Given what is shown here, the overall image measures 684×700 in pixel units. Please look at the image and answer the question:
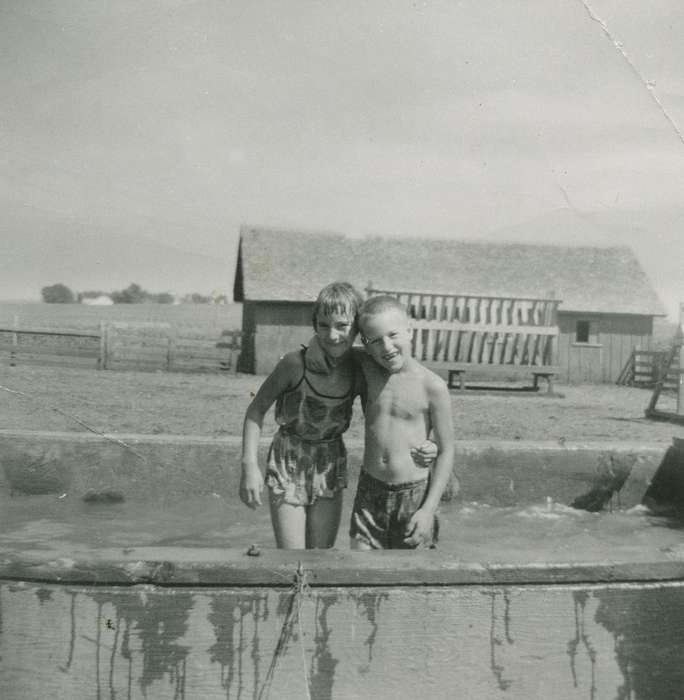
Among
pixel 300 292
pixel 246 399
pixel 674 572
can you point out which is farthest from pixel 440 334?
pixel 674 572

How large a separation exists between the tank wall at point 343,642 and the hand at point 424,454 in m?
0.86

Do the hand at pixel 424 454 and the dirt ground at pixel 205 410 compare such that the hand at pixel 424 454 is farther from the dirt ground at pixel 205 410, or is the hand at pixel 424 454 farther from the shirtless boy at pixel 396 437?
the dirt ground at pixel 205 410

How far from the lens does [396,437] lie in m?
3.20

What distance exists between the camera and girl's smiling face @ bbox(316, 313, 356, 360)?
3113 mm

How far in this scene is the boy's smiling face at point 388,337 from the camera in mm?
3061

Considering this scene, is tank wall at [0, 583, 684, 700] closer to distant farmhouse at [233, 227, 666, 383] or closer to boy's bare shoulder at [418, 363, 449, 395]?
boy's bare shoulder at [418, 363, 449, 395]

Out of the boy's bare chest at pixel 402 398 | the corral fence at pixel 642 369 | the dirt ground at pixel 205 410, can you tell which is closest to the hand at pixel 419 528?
the boy's bare chest at pixel 402 398

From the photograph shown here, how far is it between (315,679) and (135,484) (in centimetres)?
270

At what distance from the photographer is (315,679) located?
2326 millimetres

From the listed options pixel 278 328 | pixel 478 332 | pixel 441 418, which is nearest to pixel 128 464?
pixel 441 418

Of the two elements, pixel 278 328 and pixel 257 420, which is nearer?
pixel 257 420

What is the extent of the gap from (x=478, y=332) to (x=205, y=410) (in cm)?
501

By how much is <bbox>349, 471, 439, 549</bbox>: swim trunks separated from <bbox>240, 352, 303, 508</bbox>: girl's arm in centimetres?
40

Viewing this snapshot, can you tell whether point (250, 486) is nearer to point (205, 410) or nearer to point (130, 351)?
point (205, 410)
